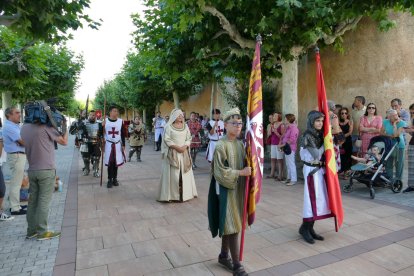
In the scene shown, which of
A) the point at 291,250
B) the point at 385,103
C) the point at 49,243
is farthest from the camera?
the point at 385,103

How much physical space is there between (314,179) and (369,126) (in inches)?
174

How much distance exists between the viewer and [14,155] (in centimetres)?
571

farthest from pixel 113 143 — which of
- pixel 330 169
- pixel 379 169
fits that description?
pixel 379 169

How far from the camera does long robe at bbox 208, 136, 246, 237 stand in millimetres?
3309

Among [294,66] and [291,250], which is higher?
[294,66]

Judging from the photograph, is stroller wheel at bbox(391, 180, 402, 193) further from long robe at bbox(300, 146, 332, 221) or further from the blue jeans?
long robe at bbox(300, 146, 332, 221)

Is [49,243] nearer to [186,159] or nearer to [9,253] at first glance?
[9,253]

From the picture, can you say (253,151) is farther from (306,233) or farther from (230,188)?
(306,233)

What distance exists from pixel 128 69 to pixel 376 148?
59.0 ft

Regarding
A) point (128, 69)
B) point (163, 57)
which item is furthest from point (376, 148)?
point (128, 69)

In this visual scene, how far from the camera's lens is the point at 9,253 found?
162 inches

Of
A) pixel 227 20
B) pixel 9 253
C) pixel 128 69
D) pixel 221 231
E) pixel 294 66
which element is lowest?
pixel 9 253

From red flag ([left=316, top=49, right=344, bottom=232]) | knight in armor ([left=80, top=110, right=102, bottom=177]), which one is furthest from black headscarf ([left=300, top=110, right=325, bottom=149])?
knight in armor ([left=80, top=110, right=102, bottom=177])

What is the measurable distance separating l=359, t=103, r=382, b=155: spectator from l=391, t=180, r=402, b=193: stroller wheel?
119 cm
